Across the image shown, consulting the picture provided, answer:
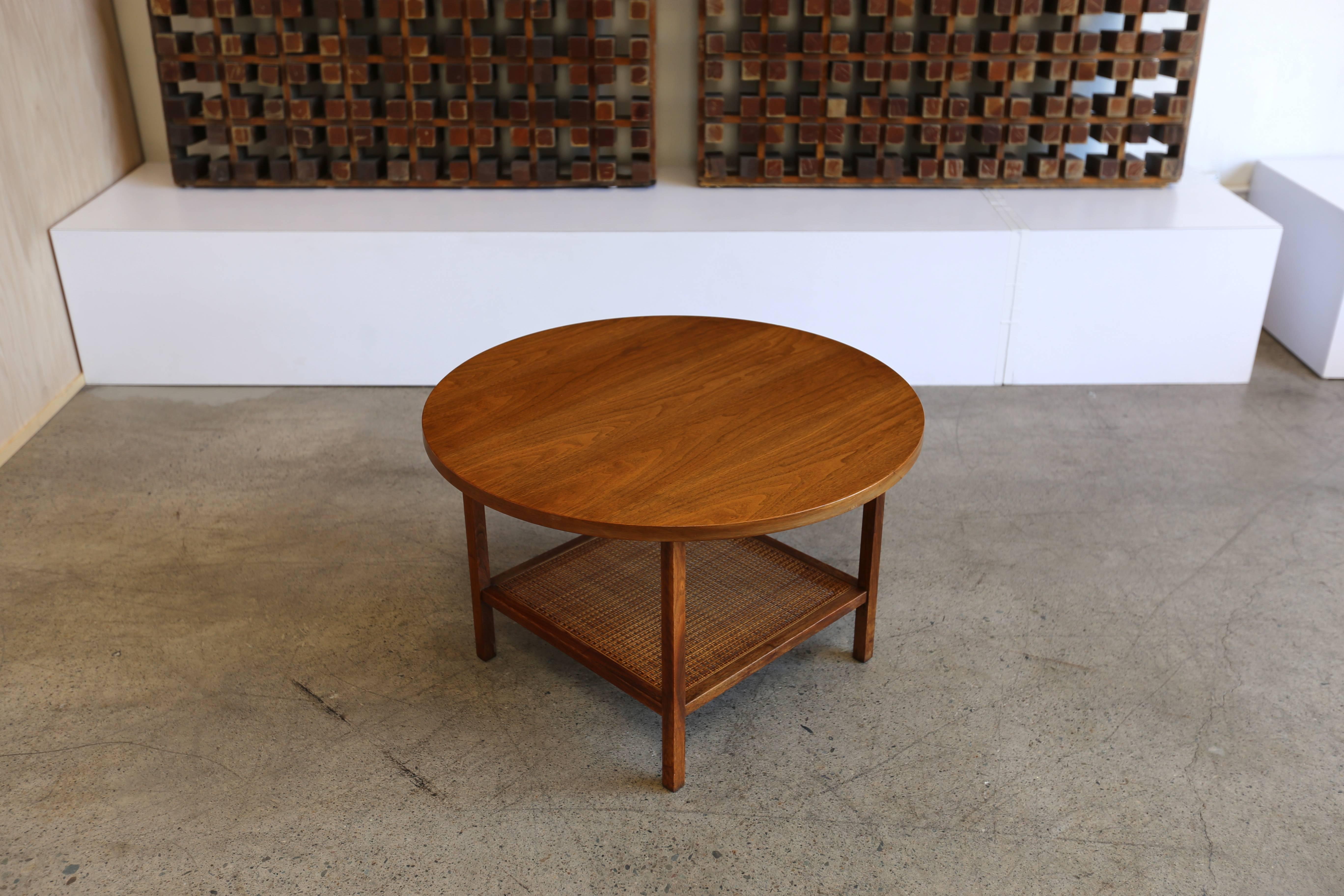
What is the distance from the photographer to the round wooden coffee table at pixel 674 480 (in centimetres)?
159

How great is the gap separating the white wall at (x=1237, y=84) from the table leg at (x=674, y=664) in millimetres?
2262

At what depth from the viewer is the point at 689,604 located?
6.61 feet

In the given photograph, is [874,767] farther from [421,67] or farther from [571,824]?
[421,67]

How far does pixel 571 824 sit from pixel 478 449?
23.4 inches

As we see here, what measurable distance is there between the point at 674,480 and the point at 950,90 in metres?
2.20

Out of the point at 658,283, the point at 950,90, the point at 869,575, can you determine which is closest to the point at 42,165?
the point at 658,283

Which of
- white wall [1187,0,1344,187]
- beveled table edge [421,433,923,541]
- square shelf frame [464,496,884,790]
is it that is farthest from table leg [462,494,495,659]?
white wall [1187,0,1344,187]

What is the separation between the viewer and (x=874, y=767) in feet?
5.93

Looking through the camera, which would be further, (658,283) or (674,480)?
(658,283)

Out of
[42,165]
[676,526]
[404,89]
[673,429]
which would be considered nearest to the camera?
[676,526]

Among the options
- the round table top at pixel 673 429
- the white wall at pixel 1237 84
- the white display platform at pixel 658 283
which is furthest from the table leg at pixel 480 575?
the white wall at pixel 1237 84

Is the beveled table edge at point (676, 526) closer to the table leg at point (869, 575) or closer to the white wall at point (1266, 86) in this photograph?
the table leg at point (869, 575)

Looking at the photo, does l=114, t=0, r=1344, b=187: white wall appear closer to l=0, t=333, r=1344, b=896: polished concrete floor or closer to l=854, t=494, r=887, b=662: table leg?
l=0, t=333, r=1344, b=896: polished concrete floor

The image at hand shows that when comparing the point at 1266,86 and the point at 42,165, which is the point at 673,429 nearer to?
the point at 42,165
